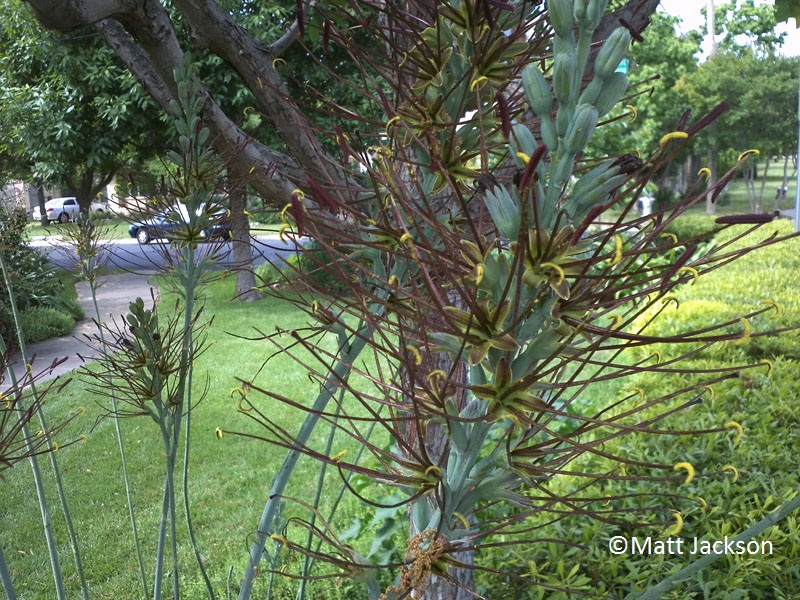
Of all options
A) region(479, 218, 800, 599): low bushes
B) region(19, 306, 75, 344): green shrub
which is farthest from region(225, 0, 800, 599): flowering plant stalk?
region(19, 306, 75, 344): green shrub

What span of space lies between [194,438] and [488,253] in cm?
632

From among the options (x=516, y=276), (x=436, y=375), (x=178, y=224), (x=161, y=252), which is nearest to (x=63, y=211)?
(x=161, y=252)

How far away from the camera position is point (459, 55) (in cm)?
102

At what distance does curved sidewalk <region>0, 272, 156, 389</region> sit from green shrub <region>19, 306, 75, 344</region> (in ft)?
0.36

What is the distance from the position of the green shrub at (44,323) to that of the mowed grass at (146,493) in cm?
123

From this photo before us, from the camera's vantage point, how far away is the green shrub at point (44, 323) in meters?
8.14

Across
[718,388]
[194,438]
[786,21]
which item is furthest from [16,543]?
[786,21]

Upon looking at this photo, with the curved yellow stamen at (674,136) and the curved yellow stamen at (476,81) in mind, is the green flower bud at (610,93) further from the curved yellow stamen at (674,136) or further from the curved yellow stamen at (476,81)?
the curved yellow stamen at (476,81)

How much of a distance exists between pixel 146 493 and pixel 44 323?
14.4 ft

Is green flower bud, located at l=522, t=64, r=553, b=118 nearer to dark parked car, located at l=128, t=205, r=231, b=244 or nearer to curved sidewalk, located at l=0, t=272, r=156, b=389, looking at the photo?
dark parked car, located at l=128, t=205, r=231, b=244

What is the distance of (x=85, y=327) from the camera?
32.3 ft

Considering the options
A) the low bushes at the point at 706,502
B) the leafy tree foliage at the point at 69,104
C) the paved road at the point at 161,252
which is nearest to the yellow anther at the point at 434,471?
the paved road at the point at 161,252

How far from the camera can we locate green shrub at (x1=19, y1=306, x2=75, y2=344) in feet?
26.7

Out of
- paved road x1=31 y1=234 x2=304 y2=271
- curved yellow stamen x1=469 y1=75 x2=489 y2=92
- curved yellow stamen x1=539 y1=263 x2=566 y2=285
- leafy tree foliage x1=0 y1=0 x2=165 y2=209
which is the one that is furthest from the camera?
leafy tree foliage x1=0 y1=0 x2=165 y2=209
